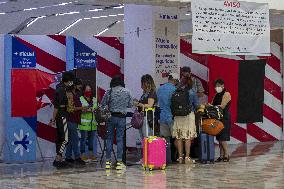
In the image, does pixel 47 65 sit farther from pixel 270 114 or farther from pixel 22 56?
pixel 270 114

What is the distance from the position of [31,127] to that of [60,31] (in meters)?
12.3

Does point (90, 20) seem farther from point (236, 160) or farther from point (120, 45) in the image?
point (236, 160)

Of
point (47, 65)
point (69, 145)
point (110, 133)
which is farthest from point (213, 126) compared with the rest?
point (47, 65)

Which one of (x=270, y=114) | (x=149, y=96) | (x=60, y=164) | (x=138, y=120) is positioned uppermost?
(x=149, y=96)

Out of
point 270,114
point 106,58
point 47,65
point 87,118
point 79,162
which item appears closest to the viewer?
point 79,162

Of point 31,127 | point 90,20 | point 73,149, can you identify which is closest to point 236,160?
point 73,149

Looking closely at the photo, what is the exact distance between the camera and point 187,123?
10102 mm

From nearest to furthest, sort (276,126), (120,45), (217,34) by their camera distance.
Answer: (217,34) < (120,45) < (276,126)

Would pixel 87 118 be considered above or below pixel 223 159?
above

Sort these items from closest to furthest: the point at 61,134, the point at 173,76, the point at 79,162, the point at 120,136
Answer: the point at 120,136 < the point at 61,134 < the point at 173,76 < the point at 79,162

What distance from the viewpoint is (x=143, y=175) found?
9.05m

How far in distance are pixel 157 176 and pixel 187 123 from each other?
1.41 m

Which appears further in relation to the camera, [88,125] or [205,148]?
[88,125]

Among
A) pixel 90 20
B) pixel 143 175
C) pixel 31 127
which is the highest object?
pixel 90 20
